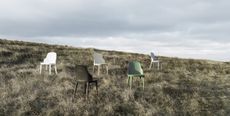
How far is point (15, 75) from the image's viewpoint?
54.4 feet

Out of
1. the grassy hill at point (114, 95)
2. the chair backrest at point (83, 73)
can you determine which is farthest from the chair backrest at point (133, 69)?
the chair backrest at point (83, 73)

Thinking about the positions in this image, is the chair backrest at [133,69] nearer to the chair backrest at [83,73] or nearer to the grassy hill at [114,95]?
the grassy hill at [114,95]

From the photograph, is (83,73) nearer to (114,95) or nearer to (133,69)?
(114,95)

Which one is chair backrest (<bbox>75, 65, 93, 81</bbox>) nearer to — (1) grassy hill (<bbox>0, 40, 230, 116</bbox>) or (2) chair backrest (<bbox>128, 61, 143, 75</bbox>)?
(1) grassy hill (<bbox>0, 40, 230, 116</bbox>)

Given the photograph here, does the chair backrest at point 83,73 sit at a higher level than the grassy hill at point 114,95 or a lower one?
higher

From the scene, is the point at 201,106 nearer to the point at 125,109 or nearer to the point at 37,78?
the point at 125,109

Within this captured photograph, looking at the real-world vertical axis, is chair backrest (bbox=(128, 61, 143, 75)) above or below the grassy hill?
above

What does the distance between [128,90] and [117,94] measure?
58 cm

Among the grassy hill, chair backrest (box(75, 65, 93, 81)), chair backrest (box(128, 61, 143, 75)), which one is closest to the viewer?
the grassy hill

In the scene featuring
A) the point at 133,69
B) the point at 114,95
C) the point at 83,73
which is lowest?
the point at 114,95

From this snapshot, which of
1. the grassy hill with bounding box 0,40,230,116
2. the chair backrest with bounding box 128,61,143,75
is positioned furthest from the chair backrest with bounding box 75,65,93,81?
the chair backrest with bounding box 128,61,143,75

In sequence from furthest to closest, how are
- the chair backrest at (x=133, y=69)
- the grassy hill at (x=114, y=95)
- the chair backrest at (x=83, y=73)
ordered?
the chair backrest at (x=133, y=69)
the chair backrest at (x=83, y=73)
the grassy hill at (x=114, y=95)

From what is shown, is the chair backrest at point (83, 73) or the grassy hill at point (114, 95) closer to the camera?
the grassy hill at point (114, 95)

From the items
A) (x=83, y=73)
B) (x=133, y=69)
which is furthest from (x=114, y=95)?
(x=83, y=73)
